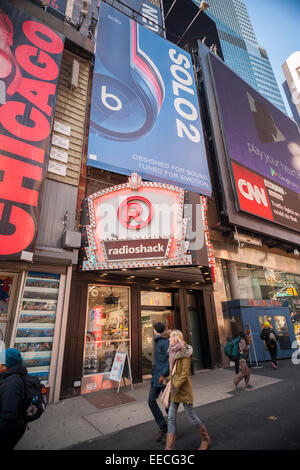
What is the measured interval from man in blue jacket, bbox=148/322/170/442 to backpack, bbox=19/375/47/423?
1998 millimetres

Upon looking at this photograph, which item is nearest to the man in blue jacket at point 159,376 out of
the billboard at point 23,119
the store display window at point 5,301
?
the billboard at point 23,119

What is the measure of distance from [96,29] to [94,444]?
669 inches

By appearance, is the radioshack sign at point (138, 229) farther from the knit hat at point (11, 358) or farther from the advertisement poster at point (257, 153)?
the advertisement poster at point (257, 153)

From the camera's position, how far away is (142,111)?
37.3ft

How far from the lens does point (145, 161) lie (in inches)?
408

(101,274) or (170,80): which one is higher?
(170,80)

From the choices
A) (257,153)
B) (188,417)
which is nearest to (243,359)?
(188,417)

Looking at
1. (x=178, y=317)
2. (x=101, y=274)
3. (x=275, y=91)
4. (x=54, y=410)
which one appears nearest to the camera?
(x=54, y=410)

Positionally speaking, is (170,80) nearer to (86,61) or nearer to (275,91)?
→ (86,61)

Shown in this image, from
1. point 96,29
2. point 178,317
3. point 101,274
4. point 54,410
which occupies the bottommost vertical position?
point 54,410

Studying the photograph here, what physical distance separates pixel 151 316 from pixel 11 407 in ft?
24.2

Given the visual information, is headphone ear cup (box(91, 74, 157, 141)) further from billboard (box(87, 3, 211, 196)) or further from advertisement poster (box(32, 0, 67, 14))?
advertisement poster (box(32, 0, 67, 14))

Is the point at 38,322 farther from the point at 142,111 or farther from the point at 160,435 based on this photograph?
the point at 142,111

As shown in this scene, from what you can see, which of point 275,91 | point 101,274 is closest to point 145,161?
point 101,274
